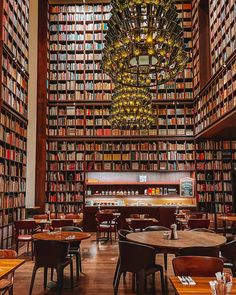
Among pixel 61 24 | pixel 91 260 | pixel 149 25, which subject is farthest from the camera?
pixel 61 24

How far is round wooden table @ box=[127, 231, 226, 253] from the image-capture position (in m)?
4.21

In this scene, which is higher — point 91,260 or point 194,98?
point 194,98

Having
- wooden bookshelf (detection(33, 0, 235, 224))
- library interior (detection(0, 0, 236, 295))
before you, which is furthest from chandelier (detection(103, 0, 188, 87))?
wooden bookshelf (detection(33, 0, 235, 224))

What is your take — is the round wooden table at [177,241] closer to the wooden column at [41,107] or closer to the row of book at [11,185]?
the row of book at [11,185]

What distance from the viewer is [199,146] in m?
12.1

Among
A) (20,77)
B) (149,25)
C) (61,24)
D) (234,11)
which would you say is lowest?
(149,25)

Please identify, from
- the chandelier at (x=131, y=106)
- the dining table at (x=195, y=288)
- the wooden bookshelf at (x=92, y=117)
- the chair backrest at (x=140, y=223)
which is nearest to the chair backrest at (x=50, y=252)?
the dining table at (x=195, y=288)

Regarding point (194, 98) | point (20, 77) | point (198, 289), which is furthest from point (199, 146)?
point (198, 289)

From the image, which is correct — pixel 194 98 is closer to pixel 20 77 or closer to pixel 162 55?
pixel 20 77

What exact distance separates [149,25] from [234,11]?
15.3 feet

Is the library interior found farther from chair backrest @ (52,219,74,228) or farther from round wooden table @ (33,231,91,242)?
round wooden table @ (33,231,91,242)

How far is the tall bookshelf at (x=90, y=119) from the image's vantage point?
12.2 metres

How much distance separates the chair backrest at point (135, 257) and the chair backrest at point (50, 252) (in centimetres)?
77

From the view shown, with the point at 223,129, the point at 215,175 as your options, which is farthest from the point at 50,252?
the point at 215,175
